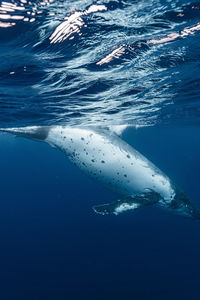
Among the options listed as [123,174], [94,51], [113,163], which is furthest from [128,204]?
[94,51]

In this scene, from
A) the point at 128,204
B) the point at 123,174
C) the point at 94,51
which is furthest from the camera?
the point at 123,174

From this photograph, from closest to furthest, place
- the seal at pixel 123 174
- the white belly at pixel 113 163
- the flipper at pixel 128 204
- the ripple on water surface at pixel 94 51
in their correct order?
1. the ripple on water surface at pixel 94 51
2. the flipper at pixel 128 204
3. the seal at pixel 123 174
4. the white belly at pixel 113 163

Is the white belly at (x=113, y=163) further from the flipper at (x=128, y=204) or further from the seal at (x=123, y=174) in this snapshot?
the flipper at (x=128, y=204)

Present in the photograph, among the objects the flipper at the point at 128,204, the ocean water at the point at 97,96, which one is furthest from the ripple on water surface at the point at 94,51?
the flipper at the point at 128,204

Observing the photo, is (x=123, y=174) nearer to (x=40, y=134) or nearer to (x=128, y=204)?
(x=128, y=204)

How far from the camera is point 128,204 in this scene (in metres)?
6.88

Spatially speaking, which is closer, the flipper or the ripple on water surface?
the ripple on water surface

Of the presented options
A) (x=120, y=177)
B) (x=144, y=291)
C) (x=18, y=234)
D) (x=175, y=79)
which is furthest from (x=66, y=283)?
(x=175, y=79)

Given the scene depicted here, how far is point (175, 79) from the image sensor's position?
9.46m

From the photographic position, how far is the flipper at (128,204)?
21.9 feet

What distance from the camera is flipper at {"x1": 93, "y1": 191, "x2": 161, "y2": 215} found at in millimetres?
6664

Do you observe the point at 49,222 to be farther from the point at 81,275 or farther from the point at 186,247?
the point at 186,247

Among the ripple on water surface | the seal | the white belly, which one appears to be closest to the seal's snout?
the white belly

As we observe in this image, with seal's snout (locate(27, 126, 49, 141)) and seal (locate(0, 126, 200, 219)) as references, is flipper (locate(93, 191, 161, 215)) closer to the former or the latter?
seal (locate(0, 126, 200, 219))
